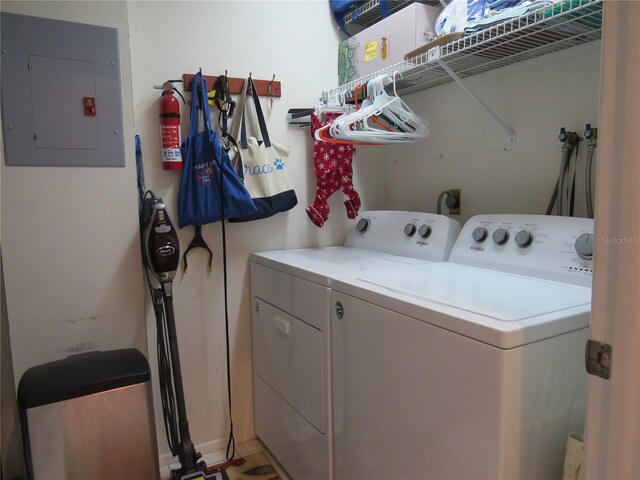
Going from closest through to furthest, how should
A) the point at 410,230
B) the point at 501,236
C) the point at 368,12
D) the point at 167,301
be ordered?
the point at 501,236 → the point at 167,301 → the point at 410,230 → the point at 368,12

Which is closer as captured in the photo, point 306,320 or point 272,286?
point 306,320

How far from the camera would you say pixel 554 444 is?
969 millimetres

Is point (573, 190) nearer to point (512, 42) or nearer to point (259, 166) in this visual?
point (512, 42)

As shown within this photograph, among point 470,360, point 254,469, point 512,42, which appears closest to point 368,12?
point 512,42

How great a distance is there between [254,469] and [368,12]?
7.40 ft

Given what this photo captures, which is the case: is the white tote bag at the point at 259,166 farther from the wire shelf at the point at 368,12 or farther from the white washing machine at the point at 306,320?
the wire shelf at the point at 368,12

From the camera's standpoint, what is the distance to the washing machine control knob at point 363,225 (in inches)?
88.0

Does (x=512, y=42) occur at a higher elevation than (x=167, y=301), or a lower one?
higher

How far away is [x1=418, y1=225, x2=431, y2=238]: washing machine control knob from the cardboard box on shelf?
2.30 feet

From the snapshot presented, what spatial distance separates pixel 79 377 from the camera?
1.45m

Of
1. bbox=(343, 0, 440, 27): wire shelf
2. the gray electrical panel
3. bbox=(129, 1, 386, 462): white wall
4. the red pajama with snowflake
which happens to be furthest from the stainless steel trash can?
bbox=(343, 0, 440, 27): wire shelf

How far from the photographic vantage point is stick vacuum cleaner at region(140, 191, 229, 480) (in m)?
1.64

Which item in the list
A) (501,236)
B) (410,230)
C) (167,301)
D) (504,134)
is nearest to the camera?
(501,236)

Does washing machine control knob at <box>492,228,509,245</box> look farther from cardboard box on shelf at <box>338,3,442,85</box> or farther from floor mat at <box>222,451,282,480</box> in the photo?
floor mat at <box>222,451,282,480</box>
